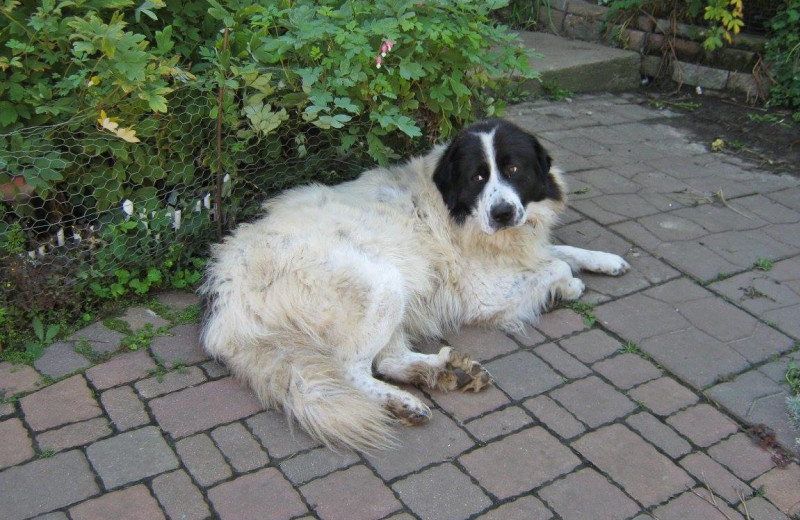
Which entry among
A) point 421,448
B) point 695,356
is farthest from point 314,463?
point 695,356

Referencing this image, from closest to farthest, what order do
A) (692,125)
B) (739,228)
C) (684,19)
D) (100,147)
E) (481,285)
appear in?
(100,147) → (481,285) → (739,228) → (692,125) → (684,19)

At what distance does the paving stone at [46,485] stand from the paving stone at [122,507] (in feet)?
0.18

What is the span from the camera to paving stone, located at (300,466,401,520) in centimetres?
272

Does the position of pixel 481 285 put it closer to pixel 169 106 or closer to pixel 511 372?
pixel 511 372

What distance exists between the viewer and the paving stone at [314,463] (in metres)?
2.89

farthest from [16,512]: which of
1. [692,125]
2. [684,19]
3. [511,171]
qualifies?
[684,19]

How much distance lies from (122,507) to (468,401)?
1473 mm

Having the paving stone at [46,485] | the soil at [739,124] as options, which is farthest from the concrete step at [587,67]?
the paving stone at [46,485]

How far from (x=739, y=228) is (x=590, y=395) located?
2186mm

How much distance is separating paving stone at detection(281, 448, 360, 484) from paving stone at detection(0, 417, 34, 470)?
1.03 meters

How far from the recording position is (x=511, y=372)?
11.6ft

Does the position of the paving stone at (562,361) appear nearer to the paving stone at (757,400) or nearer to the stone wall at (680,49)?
the paving stone at (757,400)

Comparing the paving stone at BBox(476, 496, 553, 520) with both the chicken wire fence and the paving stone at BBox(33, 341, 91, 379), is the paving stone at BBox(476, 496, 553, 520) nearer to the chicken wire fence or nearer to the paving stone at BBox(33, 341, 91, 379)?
the paving stone at BBox(33, 341, 91, 379)

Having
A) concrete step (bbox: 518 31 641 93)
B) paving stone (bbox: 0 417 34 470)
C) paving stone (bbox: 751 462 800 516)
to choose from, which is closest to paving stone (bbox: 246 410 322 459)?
paving stone (bbox: 0 417 34 470)
